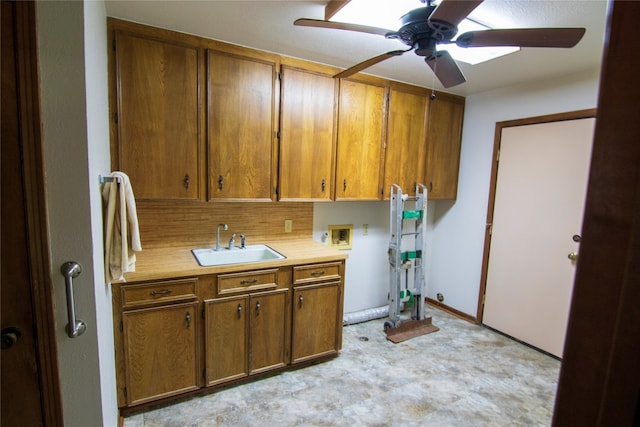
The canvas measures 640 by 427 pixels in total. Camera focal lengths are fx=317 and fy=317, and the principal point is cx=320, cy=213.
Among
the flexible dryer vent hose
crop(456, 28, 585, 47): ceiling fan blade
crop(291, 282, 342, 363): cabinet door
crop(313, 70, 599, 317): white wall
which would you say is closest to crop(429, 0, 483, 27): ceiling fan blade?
crop(456, 28, 585, 47): ceiling fan blade

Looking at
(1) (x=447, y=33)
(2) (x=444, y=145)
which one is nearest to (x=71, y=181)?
(1) (x=447, y=33)

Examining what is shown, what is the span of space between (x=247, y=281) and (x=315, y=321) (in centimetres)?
67

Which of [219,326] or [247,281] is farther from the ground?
[247,281]

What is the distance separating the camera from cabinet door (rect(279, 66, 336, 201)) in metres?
2.44

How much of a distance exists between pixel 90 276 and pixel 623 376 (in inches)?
52.4

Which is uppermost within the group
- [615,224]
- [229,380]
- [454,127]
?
[454,127]

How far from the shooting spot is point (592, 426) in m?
0.34

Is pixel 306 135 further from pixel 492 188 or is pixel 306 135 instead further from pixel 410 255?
pixel 492 188

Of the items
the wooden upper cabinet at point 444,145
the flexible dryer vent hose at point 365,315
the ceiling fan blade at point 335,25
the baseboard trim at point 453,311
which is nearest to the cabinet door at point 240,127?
the ceiling fan blade at point 335,25

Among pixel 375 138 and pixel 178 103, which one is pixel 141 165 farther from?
pixel 375 138

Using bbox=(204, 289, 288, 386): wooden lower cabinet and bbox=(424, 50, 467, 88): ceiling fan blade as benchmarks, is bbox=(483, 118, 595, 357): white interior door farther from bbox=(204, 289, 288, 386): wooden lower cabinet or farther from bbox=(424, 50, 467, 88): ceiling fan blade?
bbox=(204, 289, 288, 386): wooden lower cabinet

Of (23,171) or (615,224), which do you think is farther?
(23,171)

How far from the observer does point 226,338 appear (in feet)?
6.98

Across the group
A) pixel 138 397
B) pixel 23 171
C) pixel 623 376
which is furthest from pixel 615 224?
pixel 138 397
